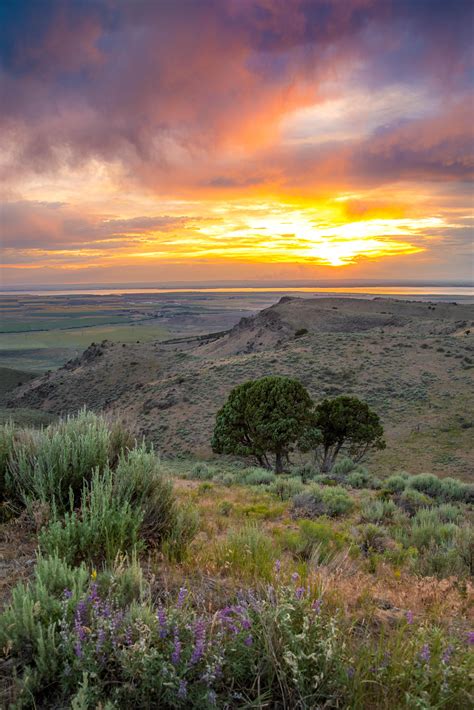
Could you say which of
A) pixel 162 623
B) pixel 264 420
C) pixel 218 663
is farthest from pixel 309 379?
pixel 218 663

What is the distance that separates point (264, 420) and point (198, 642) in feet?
55.4

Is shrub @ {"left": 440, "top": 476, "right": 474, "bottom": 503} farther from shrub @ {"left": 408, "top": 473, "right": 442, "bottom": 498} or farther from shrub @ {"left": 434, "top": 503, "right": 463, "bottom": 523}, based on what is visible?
shrub @ {"left": 434, "top": 503, "right": 463, "bottom": 523}

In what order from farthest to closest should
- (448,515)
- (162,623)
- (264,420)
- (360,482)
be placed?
(264,420), (360,482), (448,515), (162,623)

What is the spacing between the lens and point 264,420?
62.0 feet

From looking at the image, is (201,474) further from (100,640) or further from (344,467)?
(100,640)

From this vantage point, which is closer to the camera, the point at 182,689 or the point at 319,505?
the point at 182,689

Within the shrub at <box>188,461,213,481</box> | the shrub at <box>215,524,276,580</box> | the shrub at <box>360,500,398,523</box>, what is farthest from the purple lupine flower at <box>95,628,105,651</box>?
the shrub at <box>188,461,213,481</box>

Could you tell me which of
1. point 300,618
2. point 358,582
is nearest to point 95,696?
point 300,618

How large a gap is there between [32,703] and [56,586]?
73cm

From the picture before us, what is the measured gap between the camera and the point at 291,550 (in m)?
5.29

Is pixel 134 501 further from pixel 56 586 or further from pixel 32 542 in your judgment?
pixel 56 586

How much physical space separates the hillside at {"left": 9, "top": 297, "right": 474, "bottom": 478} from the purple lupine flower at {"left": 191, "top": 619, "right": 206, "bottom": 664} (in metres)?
8.31

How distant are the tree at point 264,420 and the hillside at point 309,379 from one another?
18.5 feet

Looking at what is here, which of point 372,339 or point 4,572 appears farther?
point 372,339
